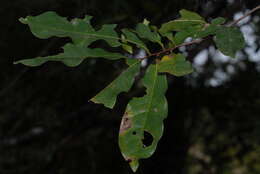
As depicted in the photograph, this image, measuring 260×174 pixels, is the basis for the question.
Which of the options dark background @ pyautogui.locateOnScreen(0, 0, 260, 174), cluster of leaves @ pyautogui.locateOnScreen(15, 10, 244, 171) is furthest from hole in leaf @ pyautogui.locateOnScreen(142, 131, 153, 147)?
dark background @ pyautogui.locateOnScreen(0, 0, 260, 174)

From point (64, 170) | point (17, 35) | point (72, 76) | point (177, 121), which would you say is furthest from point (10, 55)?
point (177, 121)

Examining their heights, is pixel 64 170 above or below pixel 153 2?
below

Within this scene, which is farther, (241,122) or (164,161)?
(164,161)

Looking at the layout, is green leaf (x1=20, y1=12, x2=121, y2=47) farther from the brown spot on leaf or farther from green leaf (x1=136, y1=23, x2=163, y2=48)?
the brown spot on leaf

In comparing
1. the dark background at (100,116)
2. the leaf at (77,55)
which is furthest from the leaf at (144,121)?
the dark background at (100,116)

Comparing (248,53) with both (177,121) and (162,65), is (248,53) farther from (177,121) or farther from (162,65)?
(162,65)

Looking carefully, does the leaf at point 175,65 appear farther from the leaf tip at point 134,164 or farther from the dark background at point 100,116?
the dark background at point 100,116

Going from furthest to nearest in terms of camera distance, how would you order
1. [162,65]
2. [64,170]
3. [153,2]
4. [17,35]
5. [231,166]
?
[231,166], [64,170], [17,35], [153,2], [162,65]

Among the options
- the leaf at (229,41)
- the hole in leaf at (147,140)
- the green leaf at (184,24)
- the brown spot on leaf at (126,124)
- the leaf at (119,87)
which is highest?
the green leaf at (184,24)
